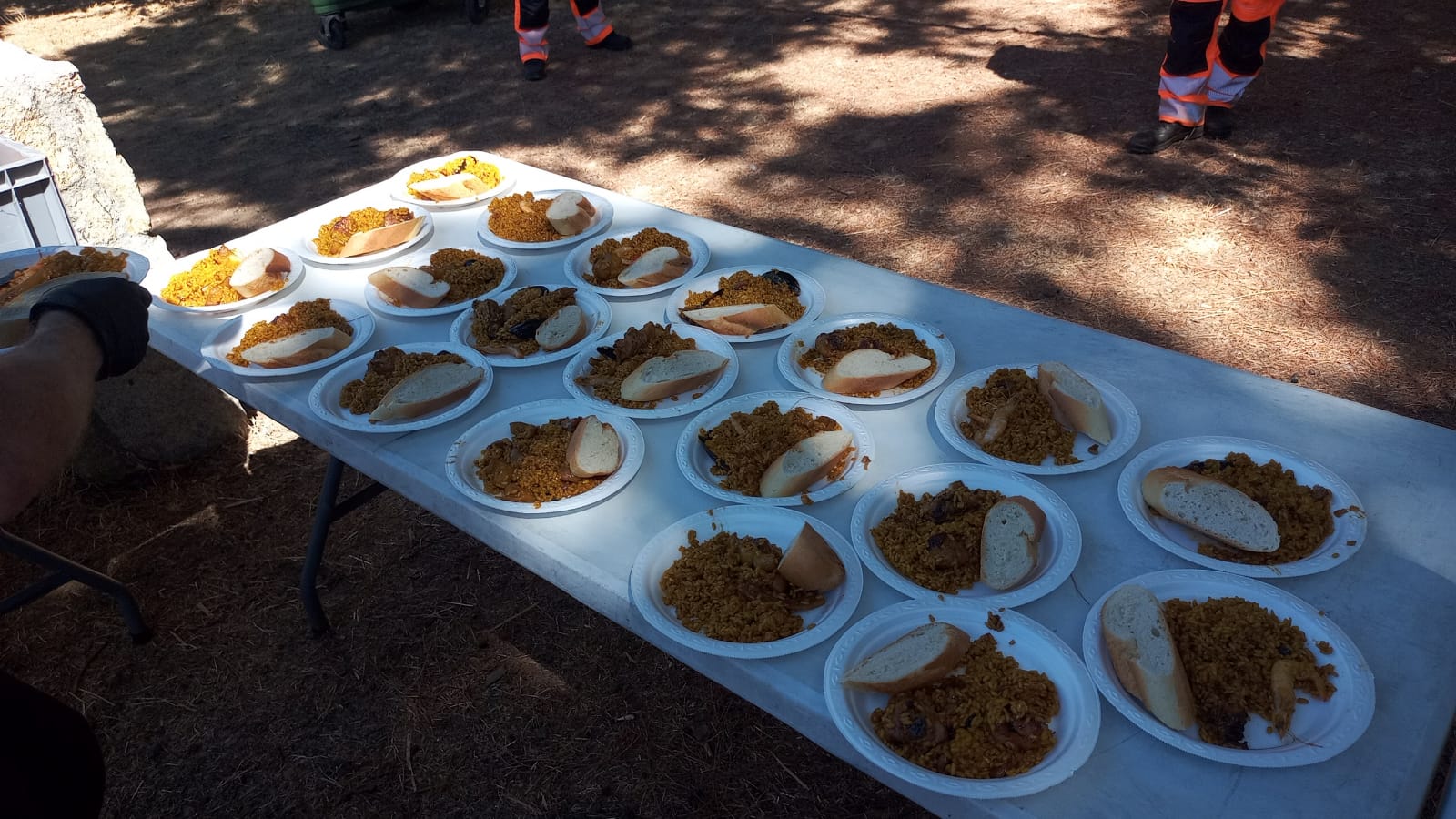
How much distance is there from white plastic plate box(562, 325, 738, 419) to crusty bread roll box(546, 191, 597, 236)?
508 mm

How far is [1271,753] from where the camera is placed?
0.98m

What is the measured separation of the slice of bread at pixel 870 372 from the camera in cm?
161

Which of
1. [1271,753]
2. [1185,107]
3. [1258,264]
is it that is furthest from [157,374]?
[1185,107]

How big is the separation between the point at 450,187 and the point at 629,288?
0.78 meters

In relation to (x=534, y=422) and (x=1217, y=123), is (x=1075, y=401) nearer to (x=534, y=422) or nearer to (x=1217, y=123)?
(x=534, y=422)

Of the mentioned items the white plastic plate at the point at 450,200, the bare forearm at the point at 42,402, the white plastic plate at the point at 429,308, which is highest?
the bare forearm at the point at 42,402

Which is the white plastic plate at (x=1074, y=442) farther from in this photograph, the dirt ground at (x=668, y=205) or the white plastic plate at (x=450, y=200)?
the white plastic plate at (x=450, y=200)

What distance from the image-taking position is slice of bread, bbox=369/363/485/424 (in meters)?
1.63

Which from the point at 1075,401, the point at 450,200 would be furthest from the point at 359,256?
the point at 1075,401

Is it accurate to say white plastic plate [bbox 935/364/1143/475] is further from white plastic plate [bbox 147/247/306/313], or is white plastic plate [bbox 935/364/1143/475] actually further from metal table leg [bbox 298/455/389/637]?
white plastic plate [bbox 147/247/306/313]

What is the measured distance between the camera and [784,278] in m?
1.93

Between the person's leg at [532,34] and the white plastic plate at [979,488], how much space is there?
18.3 ft

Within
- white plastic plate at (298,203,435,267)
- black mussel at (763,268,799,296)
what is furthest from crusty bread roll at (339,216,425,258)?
black mussel at (763,268,799,296)

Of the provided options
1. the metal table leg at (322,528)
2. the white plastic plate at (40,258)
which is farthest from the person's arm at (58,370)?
the metal table leg at (322,528)
